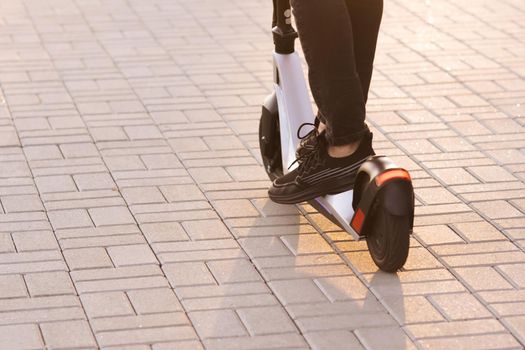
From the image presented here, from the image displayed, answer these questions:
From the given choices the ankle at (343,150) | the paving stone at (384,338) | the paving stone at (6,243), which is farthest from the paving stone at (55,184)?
the paving stone at (384,338)

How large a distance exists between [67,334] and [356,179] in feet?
3.49

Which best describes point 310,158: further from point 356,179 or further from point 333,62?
point 333,62

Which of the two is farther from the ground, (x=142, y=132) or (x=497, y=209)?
(x=497, y=209)

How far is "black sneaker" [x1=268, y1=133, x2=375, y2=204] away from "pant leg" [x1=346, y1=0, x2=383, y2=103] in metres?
0.23

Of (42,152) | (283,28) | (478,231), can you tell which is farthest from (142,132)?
(478,231)

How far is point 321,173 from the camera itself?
4.15 metres

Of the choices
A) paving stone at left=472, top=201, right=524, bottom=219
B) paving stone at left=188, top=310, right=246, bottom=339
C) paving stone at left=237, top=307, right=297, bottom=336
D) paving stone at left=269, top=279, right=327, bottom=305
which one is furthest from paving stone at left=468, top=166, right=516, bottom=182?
paving stone at left=188, top=310, right=246, bottom=339

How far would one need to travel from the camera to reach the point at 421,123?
18.2 feet

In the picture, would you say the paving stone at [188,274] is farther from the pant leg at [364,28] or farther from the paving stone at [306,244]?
the pant leg at [364,28]

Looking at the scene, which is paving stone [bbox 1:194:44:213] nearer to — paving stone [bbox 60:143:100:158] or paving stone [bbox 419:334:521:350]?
paving stone [bbox 60:143:100:158]

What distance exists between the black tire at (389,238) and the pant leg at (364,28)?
0.50m

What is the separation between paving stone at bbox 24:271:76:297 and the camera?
380 cm

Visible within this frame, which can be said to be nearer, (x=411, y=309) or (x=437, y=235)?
(x=411, y=309)

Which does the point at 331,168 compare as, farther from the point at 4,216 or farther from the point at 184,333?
the point at 4,216
